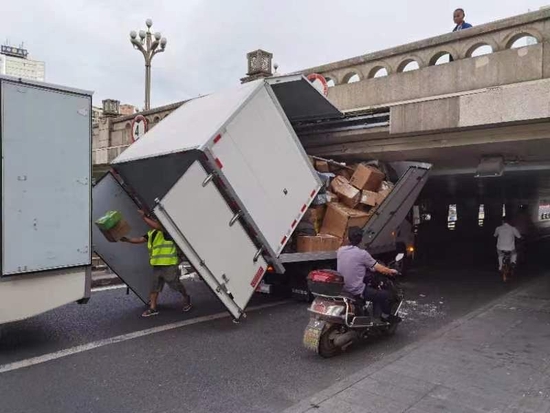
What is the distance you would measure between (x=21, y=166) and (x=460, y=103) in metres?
6.05

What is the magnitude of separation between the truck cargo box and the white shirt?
5.66m

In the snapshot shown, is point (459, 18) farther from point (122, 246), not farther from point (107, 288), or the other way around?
point (107, 288)

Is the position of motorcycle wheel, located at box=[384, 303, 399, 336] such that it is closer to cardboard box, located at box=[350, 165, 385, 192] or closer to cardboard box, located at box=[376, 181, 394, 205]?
cardboard box, located at box=[376, 181, 394, 205]

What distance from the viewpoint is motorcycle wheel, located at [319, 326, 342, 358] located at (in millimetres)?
5086

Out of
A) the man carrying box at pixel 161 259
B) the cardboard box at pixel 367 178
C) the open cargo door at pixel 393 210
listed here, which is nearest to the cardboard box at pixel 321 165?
the cardboard box at pixel 367 178

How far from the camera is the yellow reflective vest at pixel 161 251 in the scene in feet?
22.2

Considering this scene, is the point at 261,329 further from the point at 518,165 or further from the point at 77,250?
the point at 518,165

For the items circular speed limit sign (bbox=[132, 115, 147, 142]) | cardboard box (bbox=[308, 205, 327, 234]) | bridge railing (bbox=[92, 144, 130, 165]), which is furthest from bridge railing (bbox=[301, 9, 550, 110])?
bridge railing (bbox=[92, 144, 130, 165])

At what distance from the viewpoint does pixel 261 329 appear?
6383 mm

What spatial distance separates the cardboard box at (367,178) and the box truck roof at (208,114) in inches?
48.6

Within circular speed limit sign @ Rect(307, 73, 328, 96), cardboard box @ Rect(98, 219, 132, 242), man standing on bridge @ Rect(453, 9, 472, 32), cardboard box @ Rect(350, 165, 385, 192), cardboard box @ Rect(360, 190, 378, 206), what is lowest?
cardboard box @ Rect(98, 219, 132, 242)

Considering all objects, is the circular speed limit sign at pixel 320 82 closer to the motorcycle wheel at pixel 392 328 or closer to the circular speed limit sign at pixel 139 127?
the motorcycle wheel at pixel 392 328

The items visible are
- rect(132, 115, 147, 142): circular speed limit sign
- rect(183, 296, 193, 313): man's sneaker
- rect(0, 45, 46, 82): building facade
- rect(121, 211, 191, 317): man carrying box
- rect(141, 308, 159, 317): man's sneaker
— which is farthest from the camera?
rect(0, 45, 46, 82): building facade

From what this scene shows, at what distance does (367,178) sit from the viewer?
27.5 ft
